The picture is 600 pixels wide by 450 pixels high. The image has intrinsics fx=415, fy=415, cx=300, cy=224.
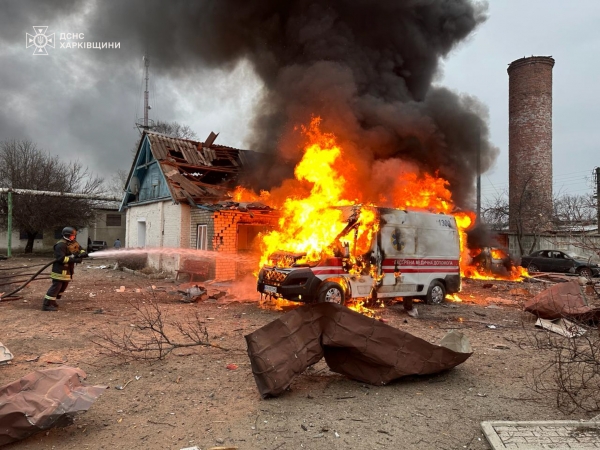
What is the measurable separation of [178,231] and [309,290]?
30.4 ft

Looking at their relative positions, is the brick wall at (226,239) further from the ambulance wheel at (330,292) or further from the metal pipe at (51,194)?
the metal pipe at (51,194)

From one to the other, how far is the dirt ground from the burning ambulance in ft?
5.69

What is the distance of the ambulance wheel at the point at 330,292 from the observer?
871 centimetres

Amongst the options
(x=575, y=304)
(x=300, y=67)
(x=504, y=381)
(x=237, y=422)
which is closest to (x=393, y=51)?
(x=300, y=67)

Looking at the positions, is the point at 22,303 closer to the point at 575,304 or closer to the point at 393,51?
the point at 575,304

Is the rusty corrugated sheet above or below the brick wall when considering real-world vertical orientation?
above

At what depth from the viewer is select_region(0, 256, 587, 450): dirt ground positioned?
3600mm

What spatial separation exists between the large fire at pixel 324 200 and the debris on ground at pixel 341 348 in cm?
450

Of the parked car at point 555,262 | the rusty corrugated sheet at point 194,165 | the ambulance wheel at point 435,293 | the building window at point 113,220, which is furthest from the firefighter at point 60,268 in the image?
the building window at point 113,220

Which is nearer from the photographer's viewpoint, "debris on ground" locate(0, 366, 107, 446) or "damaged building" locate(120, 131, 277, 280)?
"debris on ground" locate(0, 366, 107, 446)

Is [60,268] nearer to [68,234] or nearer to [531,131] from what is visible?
[68,234]

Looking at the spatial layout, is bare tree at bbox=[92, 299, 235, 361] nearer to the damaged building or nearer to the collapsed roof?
the damaged building

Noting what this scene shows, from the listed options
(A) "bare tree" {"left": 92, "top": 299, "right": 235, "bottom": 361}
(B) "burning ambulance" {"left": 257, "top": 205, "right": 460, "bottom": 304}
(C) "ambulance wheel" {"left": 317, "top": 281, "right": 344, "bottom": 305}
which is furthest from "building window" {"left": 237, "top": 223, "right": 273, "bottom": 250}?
(C) "ambulance wheel" {"left": 317, "top": 281, "right": 344, "bottom": 305}

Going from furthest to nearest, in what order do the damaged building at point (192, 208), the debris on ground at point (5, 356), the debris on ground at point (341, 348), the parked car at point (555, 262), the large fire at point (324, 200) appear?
the parked car at point (555, 262)
the damaged building at point (192, 208)
the large fire at point (324, 200)
the debris on ground at point (5, 356)
the debris on ground at point (341, 348)
